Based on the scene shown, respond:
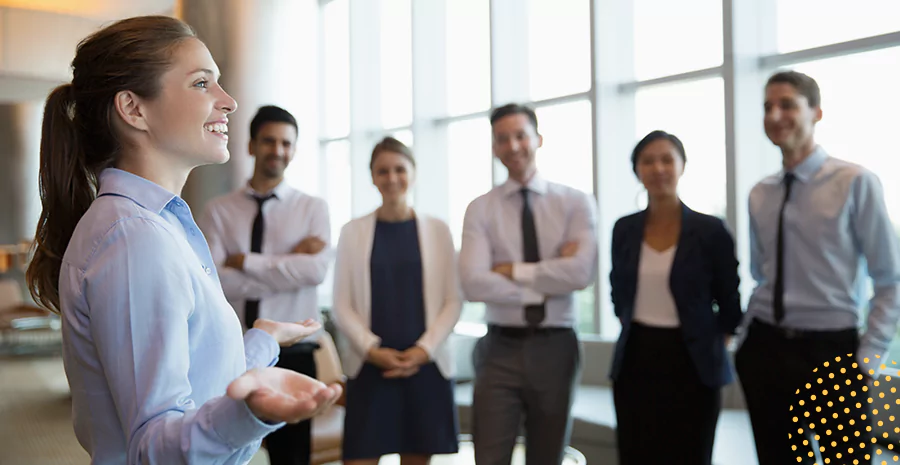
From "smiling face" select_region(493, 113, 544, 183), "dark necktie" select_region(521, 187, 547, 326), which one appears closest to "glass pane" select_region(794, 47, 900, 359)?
"smiling face" select_region(493, 113, 544, 183)

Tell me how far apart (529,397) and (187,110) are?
2152mm

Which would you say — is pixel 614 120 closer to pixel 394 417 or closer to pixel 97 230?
pixel 394 417

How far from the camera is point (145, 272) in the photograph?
3.21 feet

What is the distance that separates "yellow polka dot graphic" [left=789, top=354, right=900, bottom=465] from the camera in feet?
8.49

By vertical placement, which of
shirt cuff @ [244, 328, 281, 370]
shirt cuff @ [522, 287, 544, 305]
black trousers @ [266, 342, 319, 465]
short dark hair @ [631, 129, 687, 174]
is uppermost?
short dark hair @ [631, 129, 687, 174]

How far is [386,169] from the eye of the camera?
10.5 feet

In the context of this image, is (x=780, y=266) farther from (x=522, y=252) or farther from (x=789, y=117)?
(x=522, y=252)

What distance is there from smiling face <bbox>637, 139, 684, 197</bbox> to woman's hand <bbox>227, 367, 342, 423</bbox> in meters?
2.32

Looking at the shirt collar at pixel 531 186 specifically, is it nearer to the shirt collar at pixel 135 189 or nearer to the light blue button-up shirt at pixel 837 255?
the light blue button-up shirt at pixel 837 255

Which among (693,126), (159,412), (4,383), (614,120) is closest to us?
(159,412)

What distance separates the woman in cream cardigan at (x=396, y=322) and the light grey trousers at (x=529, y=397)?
0.56 feet

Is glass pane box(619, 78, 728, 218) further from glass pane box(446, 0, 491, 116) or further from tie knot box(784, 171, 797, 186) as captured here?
tie knot box(784, 171, 797, 186)

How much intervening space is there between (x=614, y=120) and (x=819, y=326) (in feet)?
10.2

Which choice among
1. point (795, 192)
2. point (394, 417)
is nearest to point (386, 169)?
point (394, 417)
